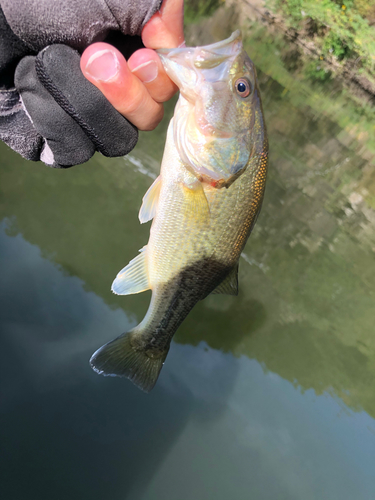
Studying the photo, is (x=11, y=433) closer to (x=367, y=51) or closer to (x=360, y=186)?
(x=360, y=186)

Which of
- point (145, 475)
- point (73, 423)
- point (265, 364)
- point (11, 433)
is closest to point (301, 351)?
point (265, 364)

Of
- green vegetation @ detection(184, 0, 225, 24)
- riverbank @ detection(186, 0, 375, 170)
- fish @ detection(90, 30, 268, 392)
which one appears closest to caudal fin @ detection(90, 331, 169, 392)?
fish @ detection(90, 30, 268, 392)

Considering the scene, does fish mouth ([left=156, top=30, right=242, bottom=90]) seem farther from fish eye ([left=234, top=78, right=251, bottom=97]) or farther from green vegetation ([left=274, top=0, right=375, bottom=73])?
green vegetation ([left=274, top=0, right=375, bottom=73])

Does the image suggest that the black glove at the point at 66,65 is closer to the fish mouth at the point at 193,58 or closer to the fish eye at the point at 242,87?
the fish mouth at the point at 193,58

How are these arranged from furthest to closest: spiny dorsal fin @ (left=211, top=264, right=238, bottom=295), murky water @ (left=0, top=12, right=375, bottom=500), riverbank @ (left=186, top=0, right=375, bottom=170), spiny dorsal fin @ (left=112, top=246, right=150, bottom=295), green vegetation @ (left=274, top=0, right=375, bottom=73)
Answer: green vegetation @ (left=274, top=0, right=375, bottom=73) → riverbank @ (left=186, top=0, right=375, bottom=170) → murky water @ (left=0, top=12, right=375, bottom=500) → spiny dorsal fin @ (left=211, top=264, right=238, bottom=295) → spiny dorsal fin @ (left=112, top=246, right=150, bottom=295)

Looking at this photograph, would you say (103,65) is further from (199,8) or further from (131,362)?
(199,8)

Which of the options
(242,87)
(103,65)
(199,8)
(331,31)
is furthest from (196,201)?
(331,31)

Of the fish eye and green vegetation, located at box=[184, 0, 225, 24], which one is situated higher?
the fish eye
